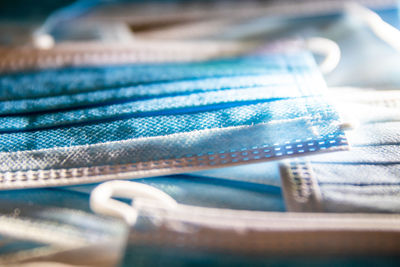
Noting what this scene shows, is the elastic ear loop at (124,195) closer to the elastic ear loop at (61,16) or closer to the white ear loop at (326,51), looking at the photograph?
the white ear loop at (326,51)

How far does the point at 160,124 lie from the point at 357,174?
0.26 meters

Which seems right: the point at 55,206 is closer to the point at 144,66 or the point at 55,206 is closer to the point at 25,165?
the point at 25,165

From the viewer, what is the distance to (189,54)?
0.62 meters

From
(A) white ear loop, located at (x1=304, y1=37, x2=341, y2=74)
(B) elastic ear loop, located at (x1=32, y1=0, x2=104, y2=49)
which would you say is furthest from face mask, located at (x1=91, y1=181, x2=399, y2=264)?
(B) elastic ear loop, located at (x1=32, y1=0, x2=104, y2=49)

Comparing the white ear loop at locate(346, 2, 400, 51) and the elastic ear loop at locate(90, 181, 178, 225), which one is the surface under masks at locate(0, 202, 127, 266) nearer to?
the elastic ear loop at locate(90, 181, 178, 225)

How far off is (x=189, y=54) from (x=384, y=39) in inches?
14.8

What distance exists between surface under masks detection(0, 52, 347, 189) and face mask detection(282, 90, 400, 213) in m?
0.03

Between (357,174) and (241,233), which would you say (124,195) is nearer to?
(241,233)

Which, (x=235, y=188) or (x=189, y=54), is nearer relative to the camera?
(x=235, y=188)

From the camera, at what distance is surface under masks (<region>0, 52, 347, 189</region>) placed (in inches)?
16.0

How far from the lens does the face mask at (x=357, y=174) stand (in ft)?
1.20

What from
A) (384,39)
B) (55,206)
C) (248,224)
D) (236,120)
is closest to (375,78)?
(384,39)

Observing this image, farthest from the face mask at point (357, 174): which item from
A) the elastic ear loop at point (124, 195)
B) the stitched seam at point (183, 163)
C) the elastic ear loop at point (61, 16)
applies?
the elastic ear loop at point (61, 16)

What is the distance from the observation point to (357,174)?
0.40 metres
